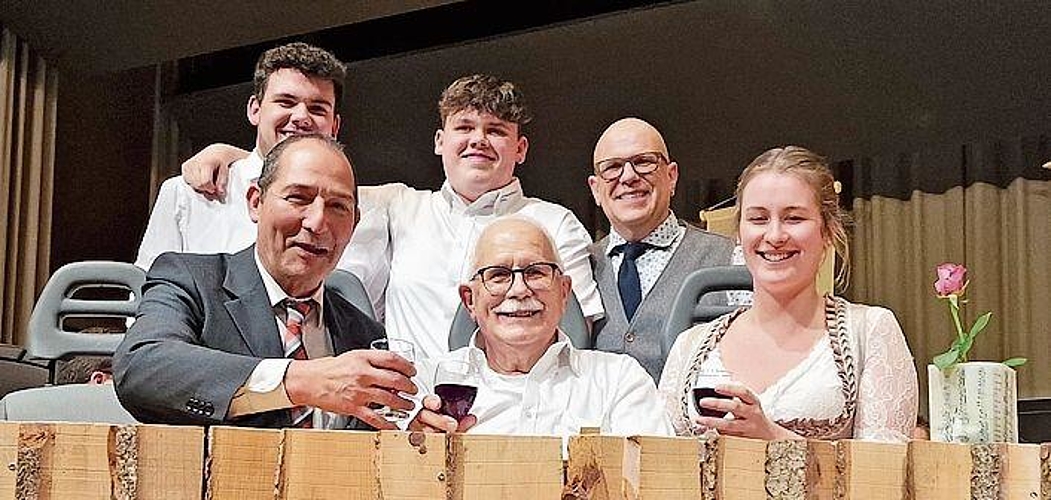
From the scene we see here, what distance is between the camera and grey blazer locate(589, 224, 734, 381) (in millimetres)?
2691

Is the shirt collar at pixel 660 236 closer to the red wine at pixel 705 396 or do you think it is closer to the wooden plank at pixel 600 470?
the red wine at pixel 705 396

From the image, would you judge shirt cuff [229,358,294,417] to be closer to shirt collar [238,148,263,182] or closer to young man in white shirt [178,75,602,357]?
young man in white shirt [178,75,602,357]

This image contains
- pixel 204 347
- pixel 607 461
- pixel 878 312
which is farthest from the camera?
pixel 878 312

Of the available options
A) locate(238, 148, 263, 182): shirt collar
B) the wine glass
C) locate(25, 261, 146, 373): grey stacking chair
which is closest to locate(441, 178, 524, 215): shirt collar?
locate(238, 148, 263, 182): shirt collar

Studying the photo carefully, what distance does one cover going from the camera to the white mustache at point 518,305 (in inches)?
90.1

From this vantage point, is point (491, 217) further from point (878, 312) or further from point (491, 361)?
point (878, 312)

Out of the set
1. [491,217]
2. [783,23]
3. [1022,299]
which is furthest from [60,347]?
[1022,299]

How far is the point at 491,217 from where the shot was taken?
3002 millimetres

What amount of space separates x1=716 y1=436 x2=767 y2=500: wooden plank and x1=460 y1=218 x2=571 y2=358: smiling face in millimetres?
782

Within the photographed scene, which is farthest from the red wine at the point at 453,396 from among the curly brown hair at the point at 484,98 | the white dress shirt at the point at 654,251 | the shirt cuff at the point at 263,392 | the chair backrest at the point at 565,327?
the curly brown hair at the point at 484,98

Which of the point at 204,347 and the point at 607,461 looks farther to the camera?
the point at 204,347

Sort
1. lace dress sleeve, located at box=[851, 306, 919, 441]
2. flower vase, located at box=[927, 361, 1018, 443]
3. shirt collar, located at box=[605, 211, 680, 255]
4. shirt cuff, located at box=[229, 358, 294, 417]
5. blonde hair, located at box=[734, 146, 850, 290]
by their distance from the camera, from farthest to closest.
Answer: shirt collar, located at box=[605, 211, 680, 255]
blonde hair, located at box=[734, 146, 850, 290]
lace dress sleeve, located at box=[851, 306, 919, 441]
flower vase, located at box=[927, 361, 1018, 443]
shirt cuff, located at box=[229, 358, 294, 417]

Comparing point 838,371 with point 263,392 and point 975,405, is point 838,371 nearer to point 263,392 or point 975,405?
point 975,405

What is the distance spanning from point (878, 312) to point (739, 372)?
0.76 ft
